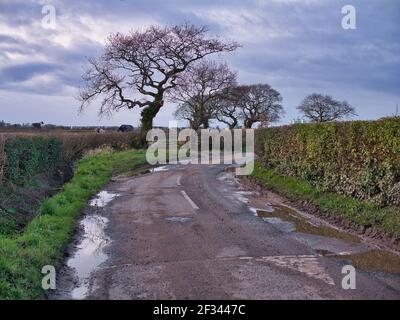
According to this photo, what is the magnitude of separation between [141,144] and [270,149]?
78.1 ft

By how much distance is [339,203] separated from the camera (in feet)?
45.8

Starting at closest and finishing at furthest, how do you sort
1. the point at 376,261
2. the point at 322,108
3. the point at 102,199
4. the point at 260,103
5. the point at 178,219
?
the point at 376,261, the point at 178,219, the point at 102,199, the point at 322,108, the point at 260,103

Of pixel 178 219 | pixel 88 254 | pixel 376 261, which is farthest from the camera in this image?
pixel 178 219

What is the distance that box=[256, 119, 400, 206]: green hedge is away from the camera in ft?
39.5

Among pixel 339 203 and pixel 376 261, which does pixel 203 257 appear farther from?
pixel 339 203

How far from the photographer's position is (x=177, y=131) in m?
54.0

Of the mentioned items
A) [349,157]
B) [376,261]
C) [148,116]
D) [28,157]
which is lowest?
[376,261]

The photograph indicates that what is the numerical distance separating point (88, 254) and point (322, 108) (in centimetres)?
5467

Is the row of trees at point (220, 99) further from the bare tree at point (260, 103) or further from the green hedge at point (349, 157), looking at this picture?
the green hedge at point (349, 157)

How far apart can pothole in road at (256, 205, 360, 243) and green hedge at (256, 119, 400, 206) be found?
1.48 meters

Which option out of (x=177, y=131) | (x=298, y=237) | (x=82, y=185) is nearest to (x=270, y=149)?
(x=82, y=185)

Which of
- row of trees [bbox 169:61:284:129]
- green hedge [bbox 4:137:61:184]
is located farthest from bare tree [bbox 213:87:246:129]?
green hedge [bbox 4:137:61:184]

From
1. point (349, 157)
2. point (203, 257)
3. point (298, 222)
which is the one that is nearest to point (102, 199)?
point (298, 222)
